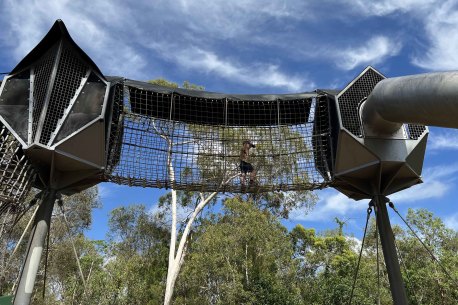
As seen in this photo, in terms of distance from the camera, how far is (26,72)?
9562mm

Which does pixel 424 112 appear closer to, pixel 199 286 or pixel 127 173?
pixel 127 173

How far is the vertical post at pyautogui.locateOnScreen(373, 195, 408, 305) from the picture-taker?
962 cm

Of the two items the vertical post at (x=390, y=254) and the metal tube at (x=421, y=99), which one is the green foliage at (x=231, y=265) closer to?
the vertical post at (x=390, y=254)

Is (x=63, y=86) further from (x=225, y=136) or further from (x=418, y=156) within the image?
(x=418, y=156)

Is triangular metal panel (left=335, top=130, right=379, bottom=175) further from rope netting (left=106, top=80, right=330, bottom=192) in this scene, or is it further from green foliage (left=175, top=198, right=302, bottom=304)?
green foliage (left=175, top=198, right=302, bottom=304)

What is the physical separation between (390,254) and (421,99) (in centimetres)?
554

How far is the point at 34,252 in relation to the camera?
853cm

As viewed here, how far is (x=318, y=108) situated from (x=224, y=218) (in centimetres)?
1798

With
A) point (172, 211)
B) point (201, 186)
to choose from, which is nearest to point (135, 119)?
point (201, 186)

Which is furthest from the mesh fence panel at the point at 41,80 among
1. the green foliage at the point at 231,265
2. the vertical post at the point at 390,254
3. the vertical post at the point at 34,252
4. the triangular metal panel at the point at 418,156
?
the green foliage at the point at 231,265

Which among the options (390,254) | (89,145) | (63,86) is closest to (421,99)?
(390,254)

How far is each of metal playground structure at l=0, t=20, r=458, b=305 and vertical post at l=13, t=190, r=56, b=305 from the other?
0.07ft

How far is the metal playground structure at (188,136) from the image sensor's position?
28.8ft

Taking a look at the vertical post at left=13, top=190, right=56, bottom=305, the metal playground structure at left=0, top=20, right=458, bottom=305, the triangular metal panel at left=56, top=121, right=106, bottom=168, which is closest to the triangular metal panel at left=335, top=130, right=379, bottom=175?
the metal playground structure at left=0, top=20, right=458, bottom=305
